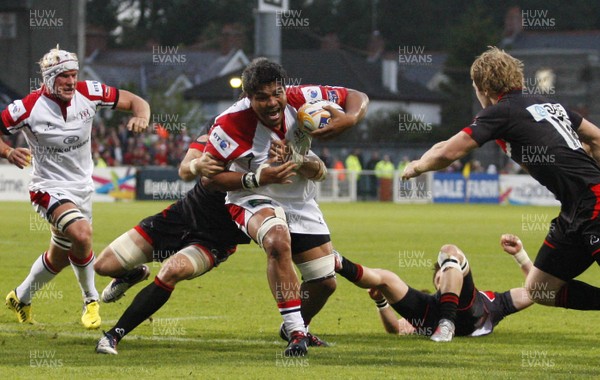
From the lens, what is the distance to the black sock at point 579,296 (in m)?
8.83

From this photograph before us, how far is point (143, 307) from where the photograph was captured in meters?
8.62

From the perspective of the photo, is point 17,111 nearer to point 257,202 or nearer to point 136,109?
point 136,109

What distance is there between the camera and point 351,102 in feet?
28.8

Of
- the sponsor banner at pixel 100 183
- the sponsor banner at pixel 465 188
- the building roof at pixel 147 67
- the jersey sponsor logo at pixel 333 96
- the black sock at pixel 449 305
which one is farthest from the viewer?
the building roof at pixel 147 67

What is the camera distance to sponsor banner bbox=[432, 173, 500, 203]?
4106 centimetres

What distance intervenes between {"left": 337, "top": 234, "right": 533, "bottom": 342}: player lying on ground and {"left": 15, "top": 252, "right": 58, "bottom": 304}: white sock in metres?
2.69

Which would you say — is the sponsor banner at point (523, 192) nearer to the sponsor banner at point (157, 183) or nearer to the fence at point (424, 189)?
the fence at point (424, 189)

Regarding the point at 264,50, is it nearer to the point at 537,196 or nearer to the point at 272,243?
the point at 537,196

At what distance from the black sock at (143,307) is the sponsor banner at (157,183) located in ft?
85.9

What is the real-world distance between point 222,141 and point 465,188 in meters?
33.3

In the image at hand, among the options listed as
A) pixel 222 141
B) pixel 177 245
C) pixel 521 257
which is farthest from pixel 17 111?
pixel 521 257

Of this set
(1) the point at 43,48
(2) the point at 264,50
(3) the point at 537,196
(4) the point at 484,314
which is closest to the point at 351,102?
(4) the point at 484,314

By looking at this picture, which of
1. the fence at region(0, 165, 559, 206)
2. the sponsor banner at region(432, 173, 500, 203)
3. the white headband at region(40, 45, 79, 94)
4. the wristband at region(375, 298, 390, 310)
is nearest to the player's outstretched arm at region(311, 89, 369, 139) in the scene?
the wristband at region(375, 298, 390, 310)

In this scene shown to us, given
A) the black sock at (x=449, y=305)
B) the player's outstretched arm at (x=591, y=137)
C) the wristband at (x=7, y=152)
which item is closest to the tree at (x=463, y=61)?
the wristband at (x=7, y=152)
